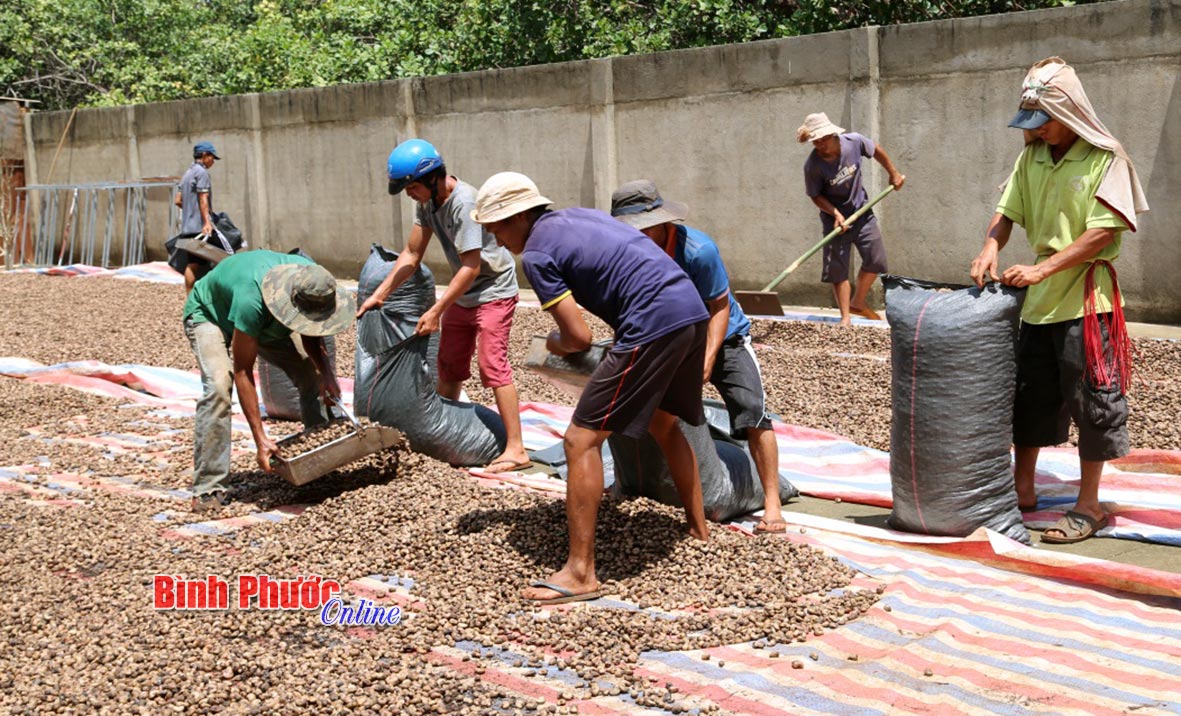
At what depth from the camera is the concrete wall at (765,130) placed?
8.73 meters

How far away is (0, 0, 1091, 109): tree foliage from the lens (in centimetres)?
1291

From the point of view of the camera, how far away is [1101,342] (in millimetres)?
4285

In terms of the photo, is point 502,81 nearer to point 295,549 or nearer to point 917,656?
point 295,549

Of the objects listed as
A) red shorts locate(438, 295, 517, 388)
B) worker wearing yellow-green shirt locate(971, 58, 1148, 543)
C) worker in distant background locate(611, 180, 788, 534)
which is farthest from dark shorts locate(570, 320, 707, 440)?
red shorts locate(438, 295, 517, 388)

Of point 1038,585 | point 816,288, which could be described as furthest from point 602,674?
point 816,288

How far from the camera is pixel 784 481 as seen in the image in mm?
5160

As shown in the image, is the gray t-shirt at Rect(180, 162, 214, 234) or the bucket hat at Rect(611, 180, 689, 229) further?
the gray t-shirt at Rect(180, 162, 214, 234)

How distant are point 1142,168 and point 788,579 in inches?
234

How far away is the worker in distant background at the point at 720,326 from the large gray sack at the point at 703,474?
96 mm

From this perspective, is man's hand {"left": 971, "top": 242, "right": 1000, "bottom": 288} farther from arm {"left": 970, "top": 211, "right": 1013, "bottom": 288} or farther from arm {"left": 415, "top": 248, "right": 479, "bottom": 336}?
arm {"left": 415, "top": 248, "right": 479, "bottom": 336}

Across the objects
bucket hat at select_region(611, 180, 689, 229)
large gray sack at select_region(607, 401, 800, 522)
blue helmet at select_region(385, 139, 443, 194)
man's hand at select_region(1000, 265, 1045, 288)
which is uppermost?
blue helmet at select_region(385, 139, 443, 194)

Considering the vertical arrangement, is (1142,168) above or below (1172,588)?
above

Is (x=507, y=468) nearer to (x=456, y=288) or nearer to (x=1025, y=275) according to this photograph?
(x=456, y=288)

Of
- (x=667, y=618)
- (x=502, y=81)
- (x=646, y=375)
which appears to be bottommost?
(x=667, y=618)
